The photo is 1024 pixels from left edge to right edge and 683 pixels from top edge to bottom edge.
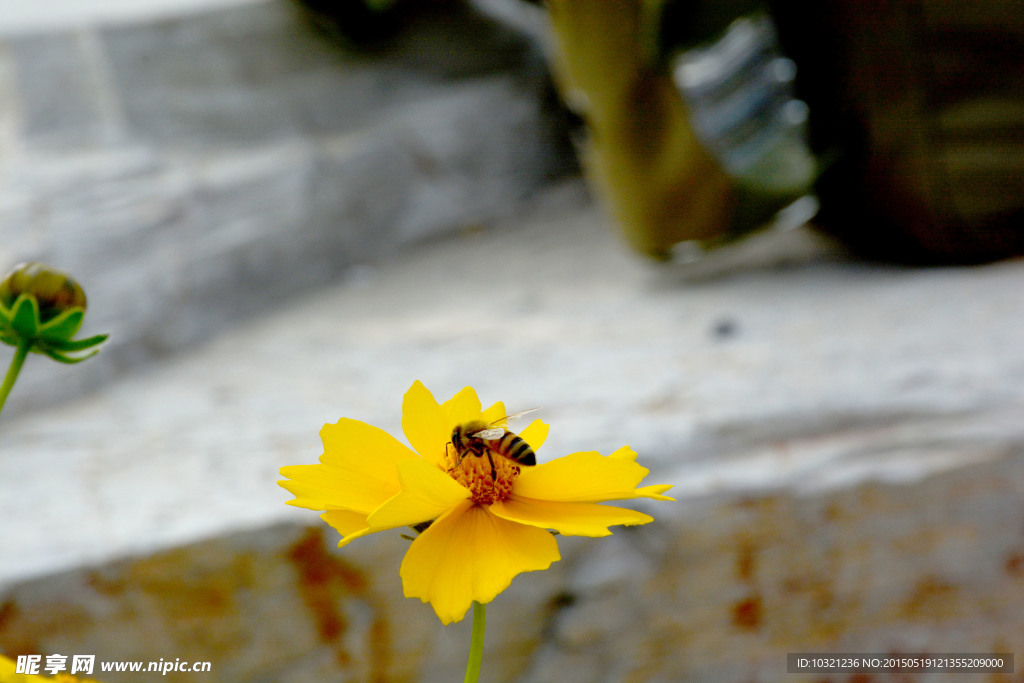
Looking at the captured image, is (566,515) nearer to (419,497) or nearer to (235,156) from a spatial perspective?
(419,497)

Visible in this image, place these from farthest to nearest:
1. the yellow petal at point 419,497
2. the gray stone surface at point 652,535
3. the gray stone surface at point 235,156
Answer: the gray stone surface at point 235,156
the gray stone surface at point 652,535
the yellow petal at point 419,497

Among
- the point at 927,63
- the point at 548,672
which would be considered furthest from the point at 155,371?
the point at 927,63

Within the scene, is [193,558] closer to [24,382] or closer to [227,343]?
[24,382]

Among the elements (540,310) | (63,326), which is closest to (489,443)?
(63,326)

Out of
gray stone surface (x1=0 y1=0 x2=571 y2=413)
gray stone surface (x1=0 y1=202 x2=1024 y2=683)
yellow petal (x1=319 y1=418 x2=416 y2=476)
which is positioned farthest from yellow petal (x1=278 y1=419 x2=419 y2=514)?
gray stone surface (x1=0 y1=0 x2=571 y2=413)

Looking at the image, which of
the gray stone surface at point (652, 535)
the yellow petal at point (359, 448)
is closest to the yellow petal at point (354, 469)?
the yellow petal at point (359, 448)

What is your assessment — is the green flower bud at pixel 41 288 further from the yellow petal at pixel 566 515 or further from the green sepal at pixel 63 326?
the yellow petal at pixel 566 515

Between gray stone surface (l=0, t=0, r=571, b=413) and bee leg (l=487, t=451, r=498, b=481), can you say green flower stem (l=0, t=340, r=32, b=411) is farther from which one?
gray stone surface (l=0, t=0, r=571, b=413)
